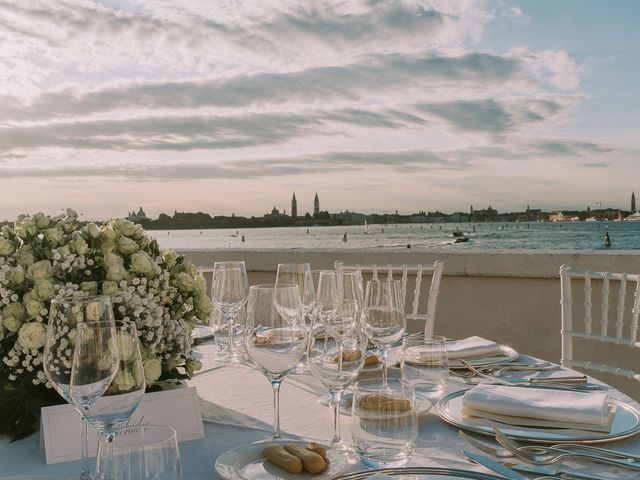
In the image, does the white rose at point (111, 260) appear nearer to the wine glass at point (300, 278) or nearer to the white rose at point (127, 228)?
the white rose at point (127, 228)

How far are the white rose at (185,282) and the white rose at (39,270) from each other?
28cm

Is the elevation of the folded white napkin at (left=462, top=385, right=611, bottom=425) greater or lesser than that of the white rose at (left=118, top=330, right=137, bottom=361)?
lesser

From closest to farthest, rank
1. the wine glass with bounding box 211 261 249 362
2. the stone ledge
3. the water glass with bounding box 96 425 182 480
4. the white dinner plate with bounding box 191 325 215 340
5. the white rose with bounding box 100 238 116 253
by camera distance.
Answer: the water glass with bounding box 96 425 182 480, the white rose with bounding box 100 238 116 253, the wine glass with bounding box 211 261 249 362, the white dinner plate with bounding box 191 325 215 340, the stone ledge

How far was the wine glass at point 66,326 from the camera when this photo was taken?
972 mm

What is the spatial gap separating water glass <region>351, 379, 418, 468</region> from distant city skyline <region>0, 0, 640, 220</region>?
0.87 metres

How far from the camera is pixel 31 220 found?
1465 mm

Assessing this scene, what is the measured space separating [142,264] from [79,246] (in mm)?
135

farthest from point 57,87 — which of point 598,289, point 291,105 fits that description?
point 598,289

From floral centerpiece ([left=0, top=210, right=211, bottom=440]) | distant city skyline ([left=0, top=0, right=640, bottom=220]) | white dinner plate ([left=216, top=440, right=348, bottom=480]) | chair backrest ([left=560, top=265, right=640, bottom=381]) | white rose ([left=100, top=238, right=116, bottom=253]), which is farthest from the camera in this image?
distant city skyline ([left=0, top=0, right=640, bottom=220])

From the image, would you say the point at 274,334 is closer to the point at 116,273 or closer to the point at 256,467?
the point at 256,467

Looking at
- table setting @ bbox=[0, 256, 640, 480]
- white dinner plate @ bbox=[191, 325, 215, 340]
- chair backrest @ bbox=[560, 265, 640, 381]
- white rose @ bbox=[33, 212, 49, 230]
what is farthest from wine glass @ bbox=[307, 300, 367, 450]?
chair backrest @ bbox=[560, 265, 640, 381]

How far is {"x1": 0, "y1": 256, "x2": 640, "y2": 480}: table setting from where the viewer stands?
974mm

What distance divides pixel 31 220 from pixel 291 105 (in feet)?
69.4

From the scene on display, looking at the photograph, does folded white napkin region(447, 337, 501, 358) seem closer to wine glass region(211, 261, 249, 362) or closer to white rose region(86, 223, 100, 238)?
wine glass region(211, 261, 249, 362)
